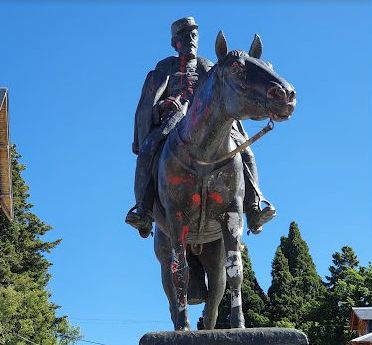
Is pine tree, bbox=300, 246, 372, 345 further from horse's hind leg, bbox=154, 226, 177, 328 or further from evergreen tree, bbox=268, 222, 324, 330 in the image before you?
horse's hind leg, bbox=154, 226, 177, 328

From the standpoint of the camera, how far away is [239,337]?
19.0ft

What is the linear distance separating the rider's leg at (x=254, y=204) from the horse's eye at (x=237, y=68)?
1.44 m

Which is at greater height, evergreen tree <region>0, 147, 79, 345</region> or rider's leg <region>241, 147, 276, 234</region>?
evergreen tree <region>0, 147, 79, 345</region>

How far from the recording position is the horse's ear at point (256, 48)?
628 cm

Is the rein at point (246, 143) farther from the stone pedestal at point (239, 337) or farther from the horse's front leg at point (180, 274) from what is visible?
the stone pedestal at point (239, 337)

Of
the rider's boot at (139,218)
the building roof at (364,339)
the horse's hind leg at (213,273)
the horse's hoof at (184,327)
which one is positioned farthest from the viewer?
the building roof at (364,339)

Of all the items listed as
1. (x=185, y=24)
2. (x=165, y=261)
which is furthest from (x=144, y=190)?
(x=185, y=24)

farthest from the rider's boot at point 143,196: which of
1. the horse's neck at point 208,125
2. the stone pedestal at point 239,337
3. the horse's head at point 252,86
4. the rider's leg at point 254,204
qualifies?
the stone pedestal at point 239,337

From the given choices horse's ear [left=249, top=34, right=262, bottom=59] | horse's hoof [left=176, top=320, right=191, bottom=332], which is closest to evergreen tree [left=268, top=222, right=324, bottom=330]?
horse's hoof [left=176, top=320, right=191, bottom=332]

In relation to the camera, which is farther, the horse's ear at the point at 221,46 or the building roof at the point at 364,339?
the building roof at the point at 364,339

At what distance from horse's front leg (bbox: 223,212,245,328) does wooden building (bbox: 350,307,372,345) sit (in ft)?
132

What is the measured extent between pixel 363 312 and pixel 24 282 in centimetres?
2279

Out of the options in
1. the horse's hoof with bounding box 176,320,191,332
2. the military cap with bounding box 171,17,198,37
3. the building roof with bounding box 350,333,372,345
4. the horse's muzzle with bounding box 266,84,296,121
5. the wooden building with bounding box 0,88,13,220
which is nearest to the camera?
the horse's muzzle with bounding box 266,84,296,121

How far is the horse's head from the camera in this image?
18.6 feet
